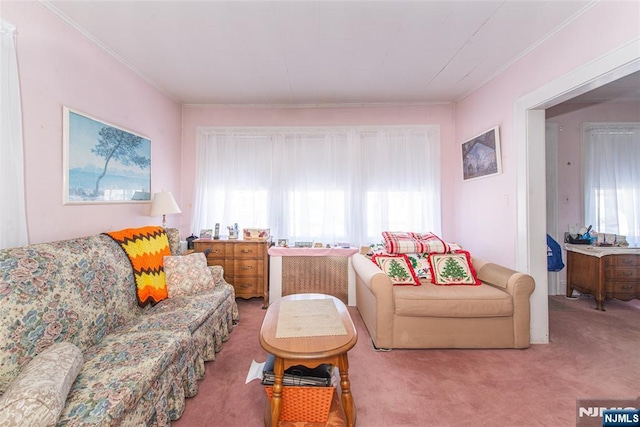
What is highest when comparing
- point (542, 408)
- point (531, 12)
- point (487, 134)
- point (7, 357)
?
point (531, 12)

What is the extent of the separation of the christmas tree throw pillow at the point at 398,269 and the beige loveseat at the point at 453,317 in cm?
26

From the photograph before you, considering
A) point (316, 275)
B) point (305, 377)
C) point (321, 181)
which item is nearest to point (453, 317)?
point (305, 377)

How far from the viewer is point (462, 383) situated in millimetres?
1810

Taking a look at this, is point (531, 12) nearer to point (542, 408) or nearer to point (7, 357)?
point (542, 408)

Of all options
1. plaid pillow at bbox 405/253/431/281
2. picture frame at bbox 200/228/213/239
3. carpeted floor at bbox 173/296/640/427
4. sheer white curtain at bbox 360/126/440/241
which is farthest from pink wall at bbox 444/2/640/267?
picture frame at bbox 200/228/213/239

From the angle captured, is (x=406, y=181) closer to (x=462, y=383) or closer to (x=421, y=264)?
(x=421, y=264)

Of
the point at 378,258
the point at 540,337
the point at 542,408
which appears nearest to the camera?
the point at 542,408

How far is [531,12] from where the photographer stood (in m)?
1.88

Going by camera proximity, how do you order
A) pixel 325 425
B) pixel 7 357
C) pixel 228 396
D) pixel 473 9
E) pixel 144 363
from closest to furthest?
pixel 7 357, pixel 144 363, pixel 325 425, pixel 228 396, pixel 473 9

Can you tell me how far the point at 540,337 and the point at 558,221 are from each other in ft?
6.65

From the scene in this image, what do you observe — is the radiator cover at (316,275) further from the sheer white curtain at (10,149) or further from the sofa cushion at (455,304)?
the sheer white curtain at (10,149)

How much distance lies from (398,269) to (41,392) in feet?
8.00

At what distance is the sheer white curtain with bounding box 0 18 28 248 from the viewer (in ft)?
4.98

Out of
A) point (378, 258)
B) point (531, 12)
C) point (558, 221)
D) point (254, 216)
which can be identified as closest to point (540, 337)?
point (378, 258)
